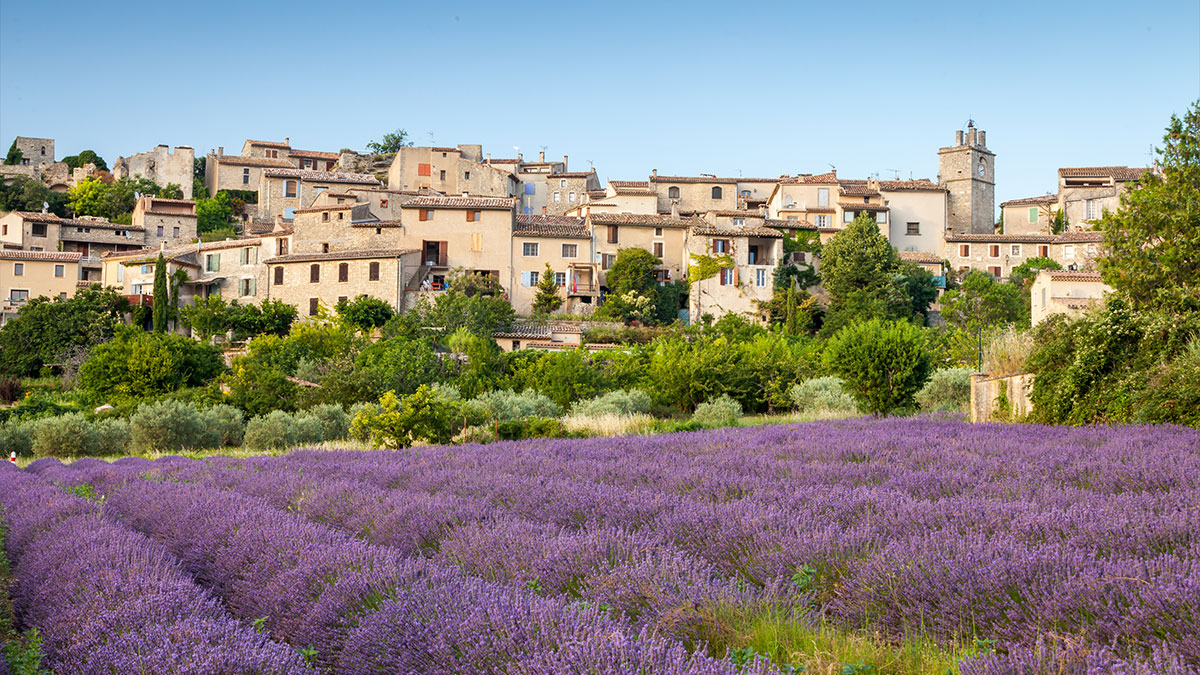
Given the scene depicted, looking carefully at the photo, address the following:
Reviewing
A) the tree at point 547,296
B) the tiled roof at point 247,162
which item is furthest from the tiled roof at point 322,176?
the tree at point 547,296

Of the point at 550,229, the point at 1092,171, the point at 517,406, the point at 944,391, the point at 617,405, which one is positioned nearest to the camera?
the point at 944,391

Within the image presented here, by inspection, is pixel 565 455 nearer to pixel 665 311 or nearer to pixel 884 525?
pixel 884 525

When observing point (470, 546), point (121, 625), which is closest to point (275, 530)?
point (470, 546)

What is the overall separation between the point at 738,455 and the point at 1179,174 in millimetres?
12670

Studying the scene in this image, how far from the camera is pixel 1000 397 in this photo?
15.5 m

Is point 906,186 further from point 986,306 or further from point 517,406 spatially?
point 517,406

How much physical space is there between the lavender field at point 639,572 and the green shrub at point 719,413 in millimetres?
12701

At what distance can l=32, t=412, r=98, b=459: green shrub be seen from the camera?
1939 cm

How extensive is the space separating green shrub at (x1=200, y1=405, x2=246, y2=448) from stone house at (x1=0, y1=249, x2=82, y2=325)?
38926 mm

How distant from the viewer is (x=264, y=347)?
126 feet

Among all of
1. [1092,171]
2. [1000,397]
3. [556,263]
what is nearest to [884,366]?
[1000,397]

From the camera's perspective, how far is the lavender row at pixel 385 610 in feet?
10.9

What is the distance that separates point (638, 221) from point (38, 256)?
35004 mm

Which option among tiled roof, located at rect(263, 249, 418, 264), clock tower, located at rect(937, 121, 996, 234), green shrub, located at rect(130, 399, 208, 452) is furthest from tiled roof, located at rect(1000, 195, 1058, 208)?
green shrub, located at rect(130, 399, 208, 452)
